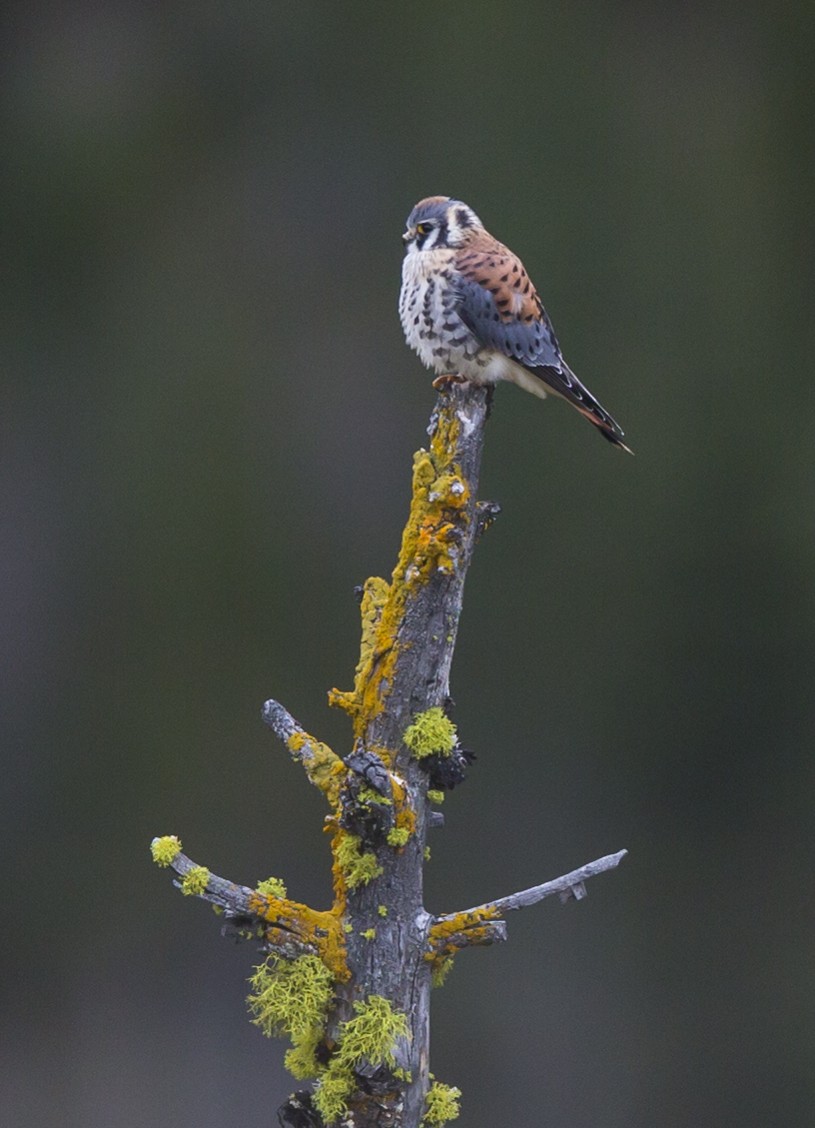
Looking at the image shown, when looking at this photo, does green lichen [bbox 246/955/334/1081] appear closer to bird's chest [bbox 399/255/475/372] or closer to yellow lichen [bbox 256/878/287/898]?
yellow lichen [bbox 256/878/287/898]

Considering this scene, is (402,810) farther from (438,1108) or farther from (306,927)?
(438,1108)

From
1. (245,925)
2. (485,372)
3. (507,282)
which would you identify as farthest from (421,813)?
(507,282)

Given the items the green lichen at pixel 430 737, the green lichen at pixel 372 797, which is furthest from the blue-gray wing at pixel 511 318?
the green lichen at pixel 372 797

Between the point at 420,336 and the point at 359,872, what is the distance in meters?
0.99

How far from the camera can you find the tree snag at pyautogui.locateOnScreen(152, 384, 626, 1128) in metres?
1.34

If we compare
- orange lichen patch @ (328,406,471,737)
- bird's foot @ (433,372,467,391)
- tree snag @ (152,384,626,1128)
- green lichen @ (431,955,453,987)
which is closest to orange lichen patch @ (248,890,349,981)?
tree snag @ (152,384,626,1128)

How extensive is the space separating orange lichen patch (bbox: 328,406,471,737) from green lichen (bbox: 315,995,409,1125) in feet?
0.98

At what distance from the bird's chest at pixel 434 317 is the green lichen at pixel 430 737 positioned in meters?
0.81

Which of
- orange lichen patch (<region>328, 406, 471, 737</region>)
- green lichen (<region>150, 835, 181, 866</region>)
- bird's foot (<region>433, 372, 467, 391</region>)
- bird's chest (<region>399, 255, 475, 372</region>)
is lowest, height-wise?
green lichen (<region>150, 835, 181, 866</region>)

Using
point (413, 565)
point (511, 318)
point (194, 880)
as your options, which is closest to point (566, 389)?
point (511, 318)

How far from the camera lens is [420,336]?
6.79ft

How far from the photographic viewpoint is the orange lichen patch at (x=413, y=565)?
4.68 ft

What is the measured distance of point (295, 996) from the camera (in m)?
1.36

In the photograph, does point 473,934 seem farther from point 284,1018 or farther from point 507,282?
point 507,282
